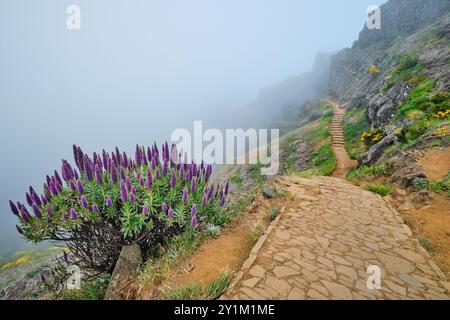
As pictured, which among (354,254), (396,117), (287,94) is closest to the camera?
(354,254)

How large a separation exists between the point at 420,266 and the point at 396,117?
11.4m

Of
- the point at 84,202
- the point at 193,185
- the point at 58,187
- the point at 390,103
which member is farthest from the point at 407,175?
the point at 390,103

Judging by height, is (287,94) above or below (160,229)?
above

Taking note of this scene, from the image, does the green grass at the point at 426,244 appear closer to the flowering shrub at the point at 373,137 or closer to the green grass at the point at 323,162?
the green grass at the point at 323,162

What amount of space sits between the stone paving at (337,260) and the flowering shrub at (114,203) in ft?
5.13

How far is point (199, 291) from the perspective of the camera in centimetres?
323

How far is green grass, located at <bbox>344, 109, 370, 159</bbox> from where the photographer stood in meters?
15.2

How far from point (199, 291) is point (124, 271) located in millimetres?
1528

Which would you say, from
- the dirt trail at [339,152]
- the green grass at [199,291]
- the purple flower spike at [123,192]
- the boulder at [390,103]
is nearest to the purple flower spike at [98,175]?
the purple flower spike at [123,192]

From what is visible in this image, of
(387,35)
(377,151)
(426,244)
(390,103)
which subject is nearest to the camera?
(426,244)

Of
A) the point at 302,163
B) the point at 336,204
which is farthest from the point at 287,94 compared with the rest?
the point at 336,204

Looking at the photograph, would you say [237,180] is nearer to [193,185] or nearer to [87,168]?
[193,185]

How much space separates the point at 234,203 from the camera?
279 inches
